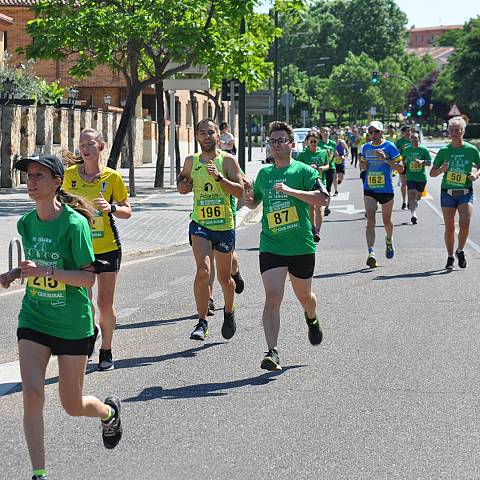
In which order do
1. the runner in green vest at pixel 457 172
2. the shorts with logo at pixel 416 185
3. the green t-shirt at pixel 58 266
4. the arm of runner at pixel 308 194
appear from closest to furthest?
the green t-shirt at pixel 58 266 → the arm of runner at pixel 308 194 → the runner in green vest at pixel 457 172 → the shorts with logo at pixel 416 185

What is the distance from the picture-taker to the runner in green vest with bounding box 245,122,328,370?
8.66m

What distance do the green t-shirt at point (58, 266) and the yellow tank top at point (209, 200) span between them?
4.20m

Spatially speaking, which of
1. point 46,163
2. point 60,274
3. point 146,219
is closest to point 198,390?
point 60,274

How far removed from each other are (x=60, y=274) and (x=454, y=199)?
32.0 ft

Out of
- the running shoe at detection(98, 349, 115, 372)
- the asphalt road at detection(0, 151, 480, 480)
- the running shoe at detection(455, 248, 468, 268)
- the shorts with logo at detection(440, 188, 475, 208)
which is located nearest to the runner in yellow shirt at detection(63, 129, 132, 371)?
the running shoe at detection(98, 349, 115, 372)

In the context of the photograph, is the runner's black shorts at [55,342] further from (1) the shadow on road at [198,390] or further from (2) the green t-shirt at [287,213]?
(2) the green t-shirt at [287,213]

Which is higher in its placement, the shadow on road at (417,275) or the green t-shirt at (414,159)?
the green t-shirt at (414,159)

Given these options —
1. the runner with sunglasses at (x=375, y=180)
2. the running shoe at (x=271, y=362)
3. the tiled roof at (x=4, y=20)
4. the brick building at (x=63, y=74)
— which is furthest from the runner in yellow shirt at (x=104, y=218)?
the brick building at (x=63, y=74)

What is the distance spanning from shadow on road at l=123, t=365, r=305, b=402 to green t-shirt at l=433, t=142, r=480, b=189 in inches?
268

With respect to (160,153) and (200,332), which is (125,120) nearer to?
(160,153)

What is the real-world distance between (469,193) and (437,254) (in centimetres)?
273

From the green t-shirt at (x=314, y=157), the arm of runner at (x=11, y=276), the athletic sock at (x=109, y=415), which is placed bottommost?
the athletic sock at (x=109, y=415)

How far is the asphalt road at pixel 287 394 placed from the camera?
6.04 meters

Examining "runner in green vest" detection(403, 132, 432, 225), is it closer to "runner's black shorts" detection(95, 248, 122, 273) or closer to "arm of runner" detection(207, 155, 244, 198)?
"arm of runner" detection(207, 155, 244, 198)
